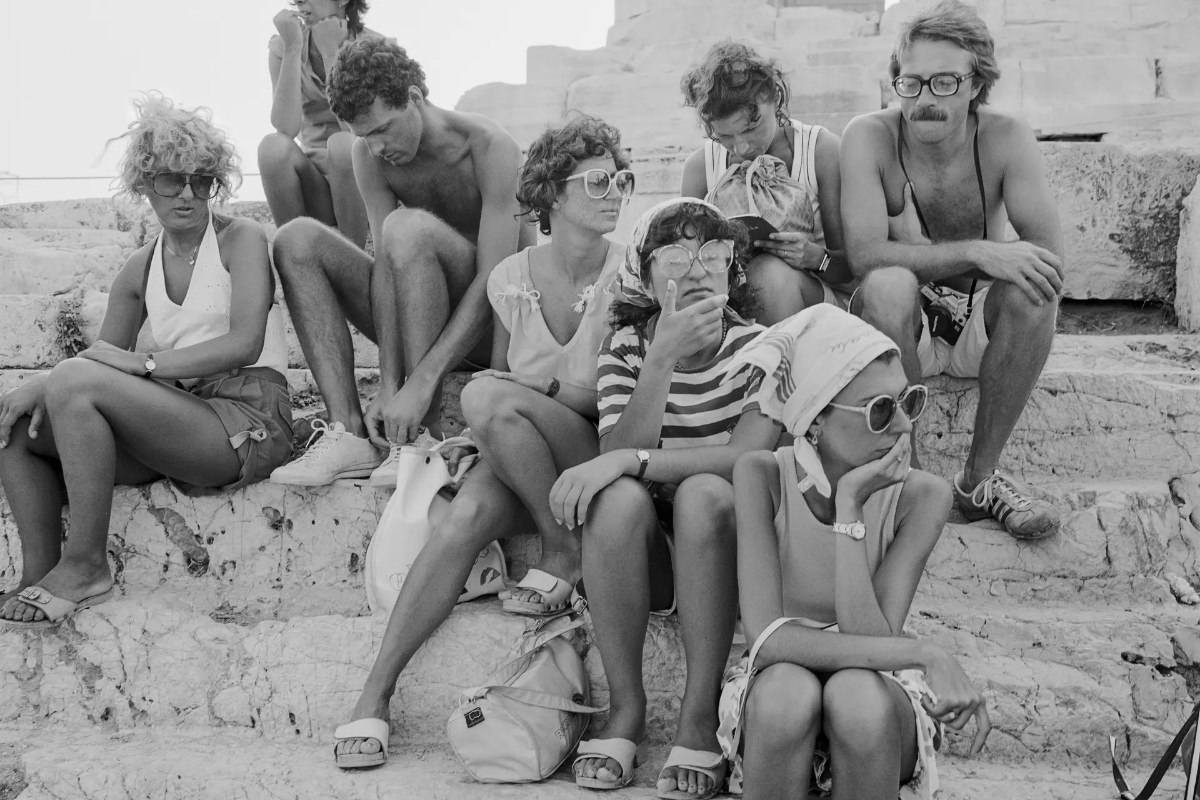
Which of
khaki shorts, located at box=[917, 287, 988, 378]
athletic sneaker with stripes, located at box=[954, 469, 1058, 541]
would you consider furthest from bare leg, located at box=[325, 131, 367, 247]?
athletic sneaker with stripes, located at box=[954, 469, 1058, 541]

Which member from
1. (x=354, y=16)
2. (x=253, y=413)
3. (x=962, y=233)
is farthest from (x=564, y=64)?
(x=253, y=413)

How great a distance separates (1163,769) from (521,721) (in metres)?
1.32

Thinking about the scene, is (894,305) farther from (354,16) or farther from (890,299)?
(354,16)

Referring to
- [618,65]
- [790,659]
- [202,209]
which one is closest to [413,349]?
[202,209]

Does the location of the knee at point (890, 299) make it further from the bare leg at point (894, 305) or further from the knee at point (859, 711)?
the knee at point (859, 711)

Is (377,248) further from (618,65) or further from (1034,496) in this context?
(618,65)

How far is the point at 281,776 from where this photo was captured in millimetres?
2725

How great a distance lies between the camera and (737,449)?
2779 millimetres

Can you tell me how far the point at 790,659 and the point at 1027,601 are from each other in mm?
1171

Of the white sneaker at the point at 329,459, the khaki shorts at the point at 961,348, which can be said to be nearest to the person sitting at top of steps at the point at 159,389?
the white sneaker at the point at 329,459

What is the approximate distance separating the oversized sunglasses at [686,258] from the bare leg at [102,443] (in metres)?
1.37

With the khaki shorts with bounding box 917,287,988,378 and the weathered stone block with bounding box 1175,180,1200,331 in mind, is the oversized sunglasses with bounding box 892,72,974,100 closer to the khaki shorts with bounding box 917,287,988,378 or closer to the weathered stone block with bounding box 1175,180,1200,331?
the khaki shorts with bounding box 917,287,988,378

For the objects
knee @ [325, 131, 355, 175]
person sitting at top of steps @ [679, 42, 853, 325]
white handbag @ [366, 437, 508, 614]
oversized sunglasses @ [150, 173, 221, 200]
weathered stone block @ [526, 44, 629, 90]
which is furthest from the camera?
weathered stone block @ [526, 44, 629, 90]

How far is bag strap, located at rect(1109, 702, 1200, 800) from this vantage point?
2.32 m
